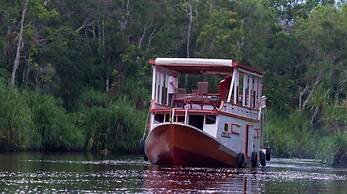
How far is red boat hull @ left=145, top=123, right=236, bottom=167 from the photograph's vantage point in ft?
132

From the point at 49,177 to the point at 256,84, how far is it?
18.9m

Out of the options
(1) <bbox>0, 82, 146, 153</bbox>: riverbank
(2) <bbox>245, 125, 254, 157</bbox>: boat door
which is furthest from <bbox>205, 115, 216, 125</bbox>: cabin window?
(1) <bbox>0, 82, 146, 153</bbox>: riverbank

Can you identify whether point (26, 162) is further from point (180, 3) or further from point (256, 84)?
point (180, 3)

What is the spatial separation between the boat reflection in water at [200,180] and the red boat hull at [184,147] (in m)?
1.22

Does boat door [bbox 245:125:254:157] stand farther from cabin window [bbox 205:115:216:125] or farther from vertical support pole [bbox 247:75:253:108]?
cabin window [bbox 205:115:216:125]

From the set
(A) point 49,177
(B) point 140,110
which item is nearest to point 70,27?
(B) point 140,110

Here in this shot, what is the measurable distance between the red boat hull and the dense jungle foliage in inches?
377

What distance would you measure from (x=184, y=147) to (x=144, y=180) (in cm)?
1064

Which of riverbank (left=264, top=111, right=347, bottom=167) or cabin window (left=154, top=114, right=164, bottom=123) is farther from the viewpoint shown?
riverbank (left=264, top=111, right=347, bottom=167)

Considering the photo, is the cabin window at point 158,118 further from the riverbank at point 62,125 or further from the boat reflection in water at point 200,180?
the riverbank at point 62,125

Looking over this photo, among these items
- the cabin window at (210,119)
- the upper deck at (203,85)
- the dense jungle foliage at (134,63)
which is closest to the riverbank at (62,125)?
the dense jungle foliage at (134,63)

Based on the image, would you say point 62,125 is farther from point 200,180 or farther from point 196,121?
point 200,180

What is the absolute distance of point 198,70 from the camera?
45.1m

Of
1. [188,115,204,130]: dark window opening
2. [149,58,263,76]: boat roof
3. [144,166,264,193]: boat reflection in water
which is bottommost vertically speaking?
[144,166,264,193]: boat reflection in water
